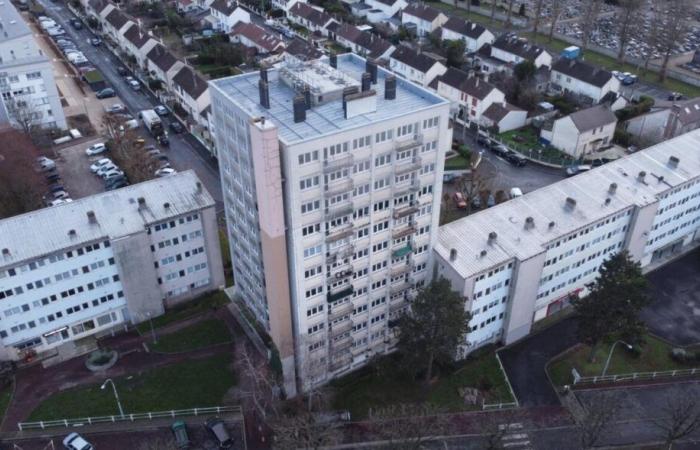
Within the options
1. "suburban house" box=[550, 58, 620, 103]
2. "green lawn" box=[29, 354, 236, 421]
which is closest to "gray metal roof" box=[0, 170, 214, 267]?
"green lawn" box=[29, 354, 236, 421]

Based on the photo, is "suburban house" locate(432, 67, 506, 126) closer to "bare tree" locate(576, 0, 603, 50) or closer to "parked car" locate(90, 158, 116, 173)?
"bare tree" locate(576, 0, 603, 50)

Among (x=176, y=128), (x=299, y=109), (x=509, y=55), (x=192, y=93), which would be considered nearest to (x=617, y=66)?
(x=509, y=55)

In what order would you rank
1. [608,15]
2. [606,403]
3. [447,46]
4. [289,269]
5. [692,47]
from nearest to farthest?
1. [289,269]
2. [606,403]
3. [447,46]
4. [692,47]
5. [608,15]

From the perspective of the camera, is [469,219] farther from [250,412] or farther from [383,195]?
[250,412]

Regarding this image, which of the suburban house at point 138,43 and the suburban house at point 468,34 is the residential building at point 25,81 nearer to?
the suburban house at point 138,43

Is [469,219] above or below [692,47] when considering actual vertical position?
above

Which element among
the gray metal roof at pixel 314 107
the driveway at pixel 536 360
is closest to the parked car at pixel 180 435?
the gray metal roof at pixel 314 107

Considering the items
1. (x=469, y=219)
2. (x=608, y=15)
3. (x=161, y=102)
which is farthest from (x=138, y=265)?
(x=608, y=15)
